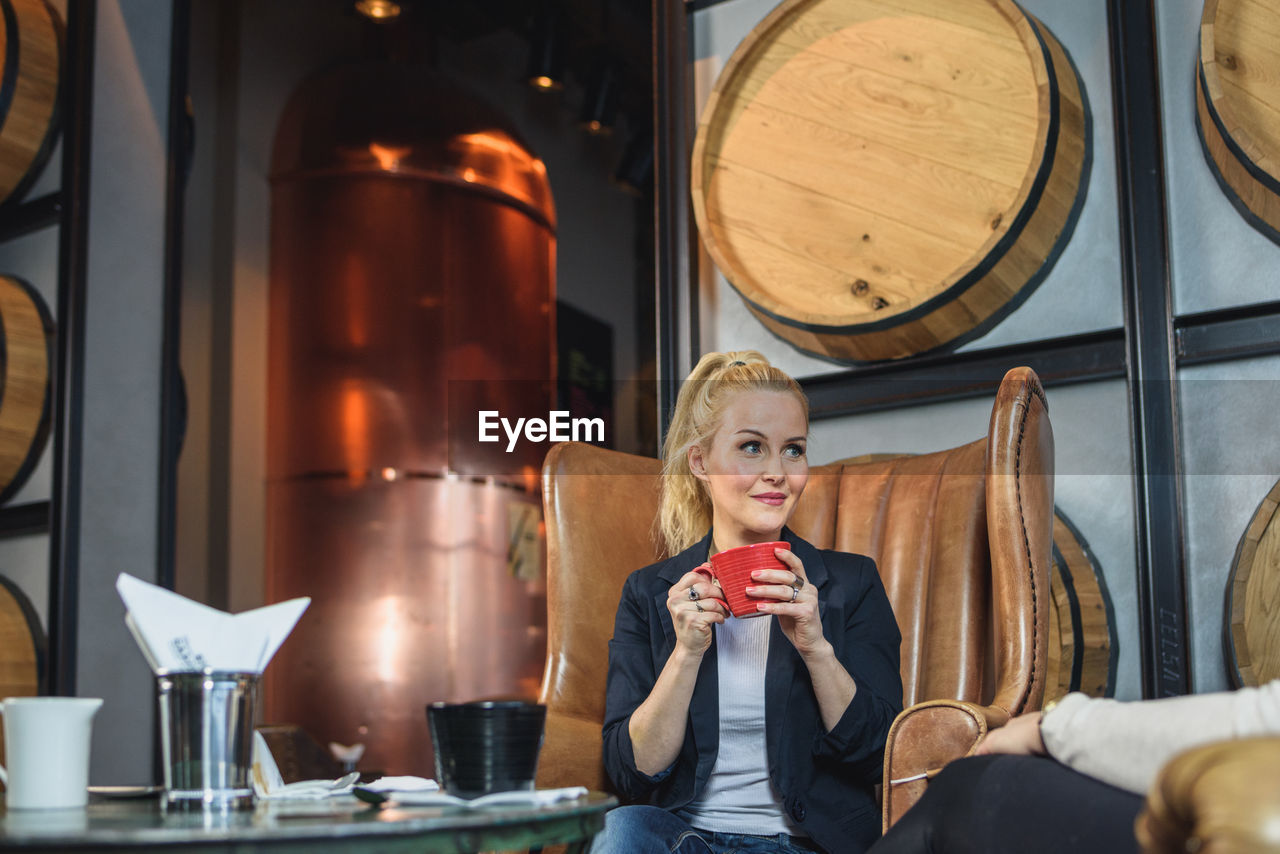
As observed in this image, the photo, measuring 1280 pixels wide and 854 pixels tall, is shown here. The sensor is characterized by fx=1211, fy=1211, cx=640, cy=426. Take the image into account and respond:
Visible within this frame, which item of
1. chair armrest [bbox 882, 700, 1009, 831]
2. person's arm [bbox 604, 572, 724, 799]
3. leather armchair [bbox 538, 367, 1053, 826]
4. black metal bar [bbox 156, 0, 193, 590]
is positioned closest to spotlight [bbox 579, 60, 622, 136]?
black metal bar [bbox 156, 0, 193, 590]

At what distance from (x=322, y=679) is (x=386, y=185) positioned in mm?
2154

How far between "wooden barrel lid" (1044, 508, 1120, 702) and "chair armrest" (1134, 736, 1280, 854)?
4.94 ft

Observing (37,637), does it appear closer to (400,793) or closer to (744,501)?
(744,501)

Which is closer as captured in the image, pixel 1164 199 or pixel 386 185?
pixel 1164 199

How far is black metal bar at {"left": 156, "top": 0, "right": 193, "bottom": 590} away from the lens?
3.71 metres

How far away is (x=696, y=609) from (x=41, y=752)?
847 mm

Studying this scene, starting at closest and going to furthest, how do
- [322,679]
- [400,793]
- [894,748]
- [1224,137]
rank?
[400,793] < [894,748] < [1224,137] < [322,679]

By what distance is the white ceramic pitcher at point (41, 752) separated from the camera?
1.12m

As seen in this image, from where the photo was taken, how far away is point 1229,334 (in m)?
2.29

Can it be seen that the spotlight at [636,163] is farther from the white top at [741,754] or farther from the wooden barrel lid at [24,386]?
the white top at [741,754]

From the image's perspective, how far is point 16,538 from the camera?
364 cm

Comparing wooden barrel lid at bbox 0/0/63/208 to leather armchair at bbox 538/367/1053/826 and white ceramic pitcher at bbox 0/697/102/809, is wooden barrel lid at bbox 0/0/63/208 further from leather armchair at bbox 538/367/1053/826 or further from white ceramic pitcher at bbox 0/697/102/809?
white ceramic pitcher at bbox 0/697/102/809

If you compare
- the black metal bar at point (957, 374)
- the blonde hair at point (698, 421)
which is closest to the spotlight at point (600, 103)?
the black metal bar at point (957, 374)

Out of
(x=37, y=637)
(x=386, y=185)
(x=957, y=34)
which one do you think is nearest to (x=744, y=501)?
(x=957, y=34)
